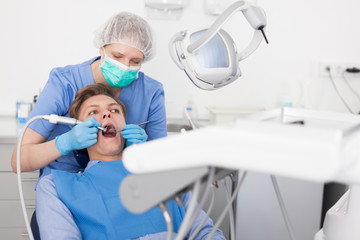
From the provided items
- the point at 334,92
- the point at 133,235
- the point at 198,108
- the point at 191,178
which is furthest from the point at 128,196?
the point at 334,92

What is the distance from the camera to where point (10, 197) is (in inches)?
82.4

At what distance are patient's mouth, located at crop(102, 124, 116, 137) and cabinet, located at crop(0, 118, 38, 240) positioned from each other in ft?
2.64

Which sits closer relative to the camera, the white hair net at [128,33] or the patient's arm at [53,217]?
the patient's arm at [53,217]

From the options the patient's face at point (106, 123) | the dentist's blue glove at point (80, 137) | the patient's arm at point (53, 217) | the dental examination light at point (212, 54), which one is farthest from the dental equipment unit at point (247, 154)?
the patient's face at point (106, 123)

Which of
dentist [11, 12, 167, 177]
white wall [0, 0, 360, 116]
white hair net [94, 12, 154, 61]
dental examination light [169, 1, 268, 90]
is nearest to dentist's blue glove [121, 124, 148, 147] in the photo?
dentist [11, 12, 167, 177]

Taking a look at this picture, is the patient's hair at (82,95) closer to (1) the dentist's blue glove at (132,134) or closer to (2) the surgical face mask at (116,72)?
(2) the surgical face mask at (116,72)

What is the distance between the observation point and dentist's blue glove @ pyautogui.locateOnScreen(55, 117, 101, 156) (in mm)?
1341

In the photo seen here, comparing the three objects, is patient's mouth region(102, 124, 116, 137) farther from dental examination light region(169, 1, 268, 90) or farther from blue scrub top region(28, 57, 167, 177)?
dental examination light region(169, 1, 268, 90)

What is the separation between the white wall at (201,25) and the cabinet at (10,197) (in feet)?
1.55

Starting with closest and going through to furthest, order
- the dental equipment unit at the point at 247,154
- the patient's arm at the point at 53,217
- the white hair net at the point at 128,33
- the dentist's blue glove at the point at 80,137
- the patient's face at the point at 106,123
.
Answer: the dental equipment unit at the point at 247,154, the patient's arm at the point at 53,217, the dentist's blue glove at the point at 80,137, the patient's face at the point at 106,123, the white hair net at the point at 128,33

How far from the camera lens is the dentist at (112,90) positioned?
1433 millimetres

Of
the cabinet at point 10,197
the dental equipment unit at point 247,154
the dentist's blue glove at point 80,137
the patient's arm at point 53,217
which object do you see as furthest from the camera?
the cabinet at point 10,197

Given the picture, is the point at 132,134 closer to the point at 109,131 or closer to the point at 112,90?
the point at 109,131

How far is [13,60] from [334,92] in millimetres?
2200
